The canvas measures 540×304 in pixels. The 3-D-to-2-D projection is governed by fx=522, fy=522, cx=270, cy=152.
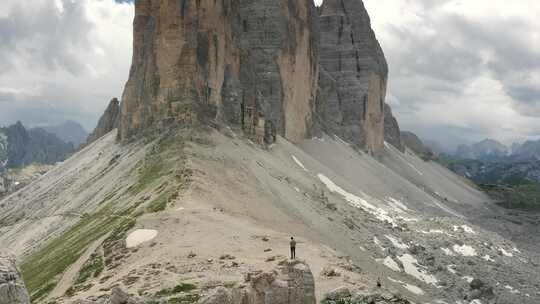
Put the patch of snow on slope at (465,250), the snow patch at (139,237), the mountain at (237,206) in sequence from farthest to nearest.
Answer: the patch of snow on slope at (465,250), the snow patch at (139,237), the mountain at (237,206)

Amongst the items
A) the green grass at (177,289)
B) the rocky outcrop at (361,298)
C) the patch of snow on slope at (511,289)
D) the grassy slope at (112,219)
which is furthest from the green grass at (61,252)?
the patch of snow on slope at (511,289)

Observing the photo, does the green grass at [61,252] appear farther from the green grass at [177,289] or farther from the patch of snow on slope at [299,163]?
the patch of snow on slope at [299,163]

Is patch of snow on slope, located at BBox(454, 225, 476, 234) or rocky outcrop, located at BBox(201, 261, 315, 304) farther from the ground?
rocky outcrop, located at BBox(201, 261, 315, 304)

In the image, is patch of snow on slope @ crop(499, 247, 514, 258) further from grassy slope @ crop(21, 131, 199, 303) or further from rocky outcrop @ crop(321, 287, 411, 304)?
rocky outcrop @ crop(321, 287, 411, 304)

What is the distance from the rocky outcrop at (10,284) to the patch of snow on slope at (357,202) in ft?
243

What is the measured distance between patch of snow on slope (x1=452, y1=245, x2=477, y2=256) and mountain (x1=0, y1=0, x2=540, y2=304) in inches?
8.9

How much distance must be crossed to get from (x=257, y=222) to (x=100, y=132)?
354 feet

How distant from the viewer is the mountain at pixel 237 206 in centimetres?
3309

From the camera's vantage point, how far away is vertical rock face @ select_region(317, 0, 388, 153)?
157 m

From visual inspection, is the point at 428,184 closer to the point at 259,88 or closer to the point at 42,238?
the point at 259,88

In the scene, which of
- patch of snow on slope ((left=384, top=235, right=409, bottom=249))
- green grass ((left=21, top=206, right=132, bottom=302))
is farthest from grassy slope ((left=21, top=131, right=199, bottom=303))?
patch of snow on slope ((left=384, top=235, right=409, bottom=249))

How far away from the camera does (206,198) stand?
177 ft

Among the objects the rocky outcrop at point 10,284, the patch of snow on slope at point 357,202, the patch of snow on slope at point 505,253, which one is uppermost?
the rocky outcrop at point 10,284

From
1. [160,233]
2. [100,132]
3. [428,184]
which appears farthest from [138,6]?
[428,184]
